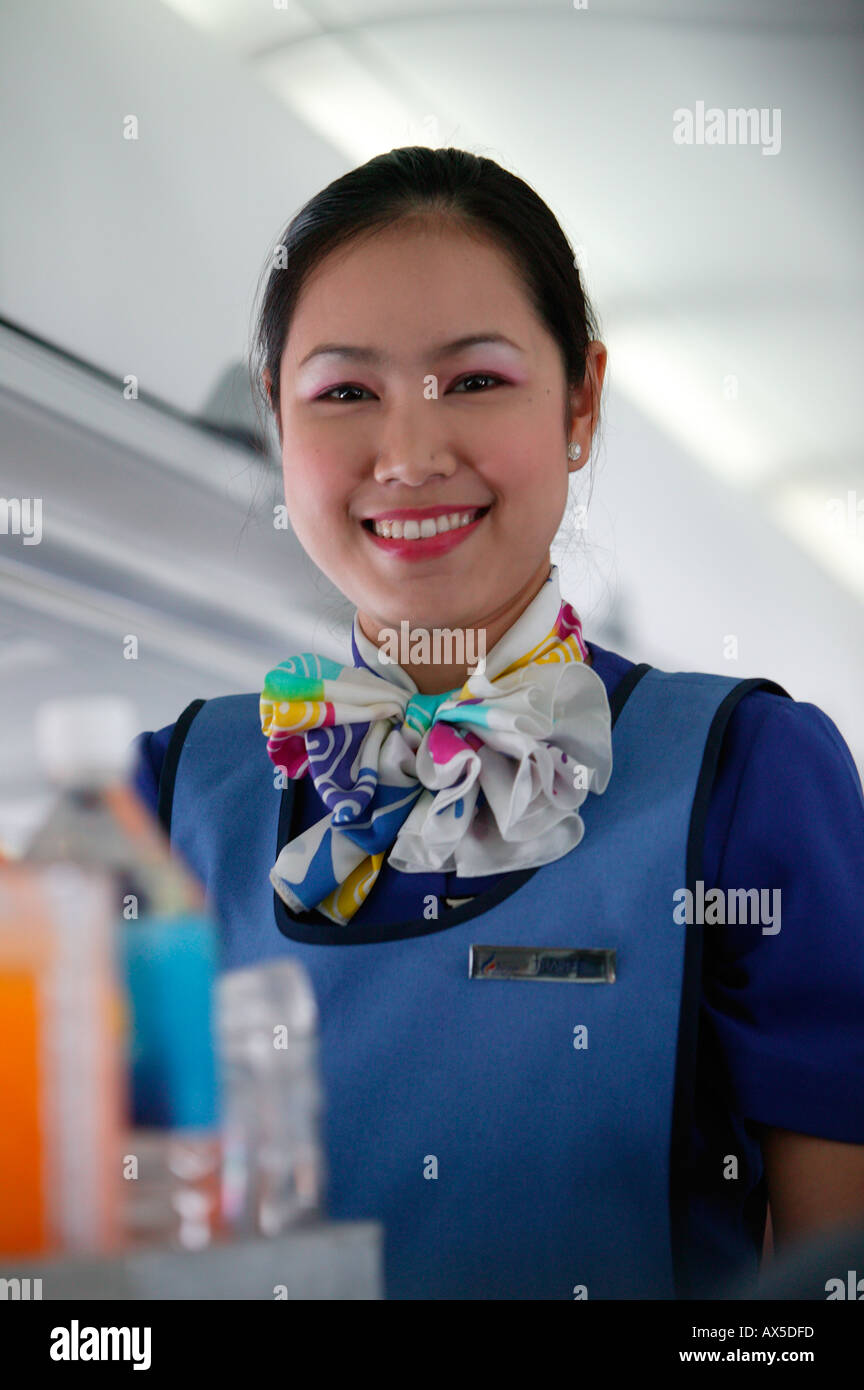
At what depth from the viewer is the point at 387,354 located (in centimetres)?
98

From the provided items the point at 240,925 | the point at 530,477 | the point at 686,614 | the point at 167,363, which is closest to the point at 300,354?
the point at 530,477

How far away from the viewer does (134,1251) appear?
1.39 ft

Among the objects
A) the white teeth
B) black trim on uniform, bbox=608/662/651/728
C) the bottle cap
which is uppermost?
the white teeth

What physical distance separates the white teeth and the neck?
0.08 meters

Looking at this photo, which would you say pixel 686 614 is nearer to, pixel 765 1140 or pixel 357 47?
pixel 357 47

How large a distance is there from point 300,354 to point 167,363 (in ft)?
2.97

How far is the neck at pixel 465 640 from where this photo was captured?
110 centimetres

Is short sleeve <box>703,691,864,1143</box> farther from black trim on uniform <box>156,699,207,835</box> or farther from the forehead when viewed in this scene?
black trim on uniform <box>156,699,207,835</box>

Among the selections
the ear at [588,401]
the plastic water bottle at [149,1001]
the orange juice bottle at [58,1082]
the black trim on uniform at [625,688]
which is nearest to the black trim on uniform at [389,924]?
the black trim on uniform at [625,688]

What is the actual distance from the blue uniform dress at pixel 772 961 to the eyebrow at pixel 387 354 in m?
0.32

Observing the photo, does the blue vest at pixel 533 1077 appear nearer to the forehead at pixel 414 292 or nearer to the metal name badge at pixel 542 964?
the metal name badge at pixel 542 964

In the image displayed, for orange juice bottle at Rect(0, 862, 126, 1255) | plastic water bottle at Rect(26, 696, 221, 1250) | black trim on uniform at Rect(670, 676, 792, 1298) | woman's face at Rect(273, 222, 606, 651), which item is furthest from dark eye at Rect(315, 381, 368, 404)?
orange juice bottle at Rect(0, 862, 126, 1255)

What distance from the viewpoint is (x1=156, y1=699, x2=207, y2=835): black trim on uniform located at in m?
1.16
